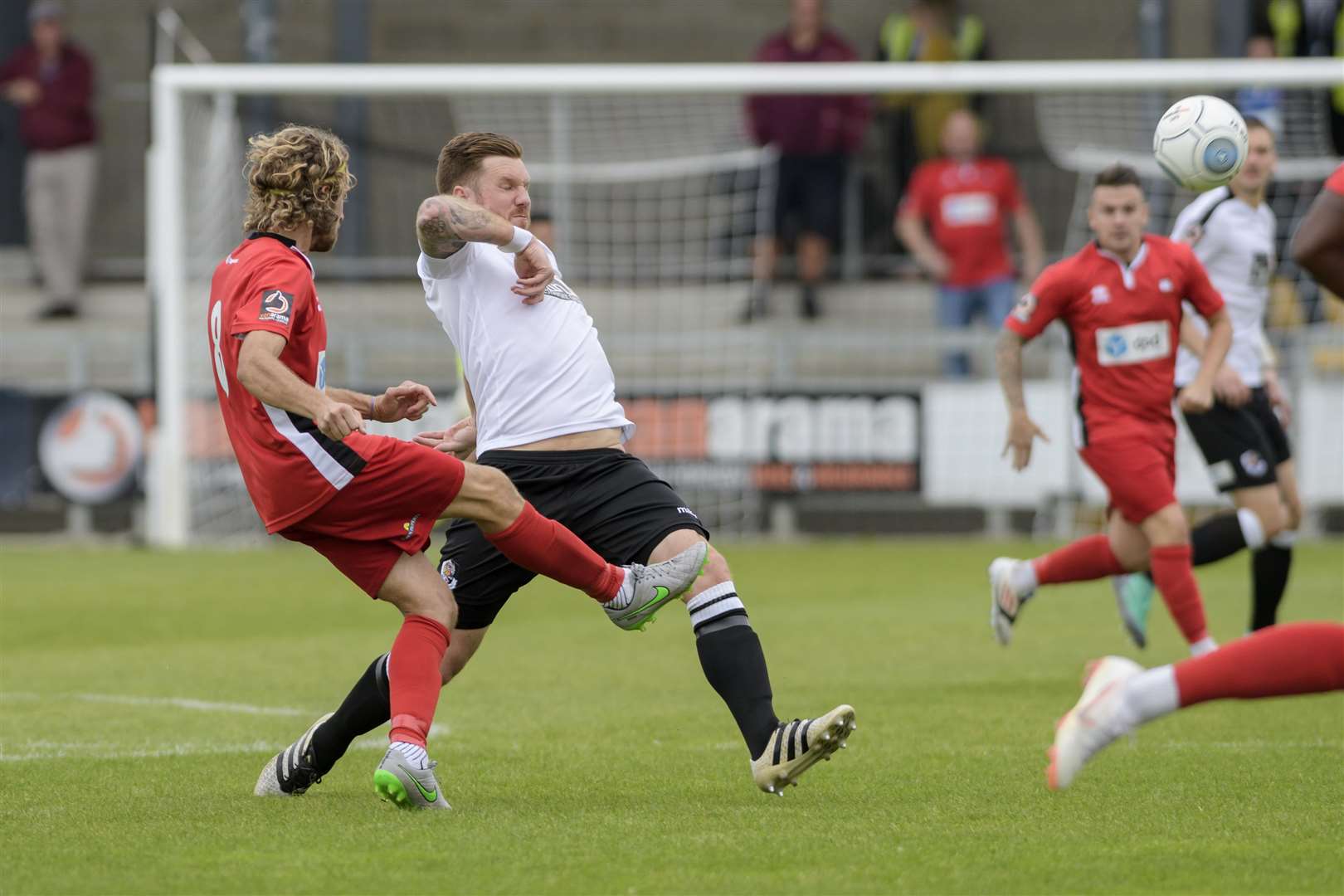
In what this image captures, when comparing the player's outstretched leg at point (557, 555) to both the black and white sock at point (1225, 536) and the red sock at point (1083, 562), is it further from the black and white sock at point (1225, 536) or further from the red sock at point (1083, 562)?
the black and white sock at point (1225, 536)

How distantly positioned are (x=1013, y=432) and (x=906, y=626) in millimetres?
2532

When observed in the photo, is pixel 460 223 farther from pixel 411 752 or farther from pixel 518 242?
pixel 411 752

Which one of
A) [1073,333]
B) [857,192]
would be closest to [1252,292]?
[1073,333]

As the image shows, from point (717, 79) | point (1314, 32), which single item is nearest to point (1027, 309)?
point (717, 79)

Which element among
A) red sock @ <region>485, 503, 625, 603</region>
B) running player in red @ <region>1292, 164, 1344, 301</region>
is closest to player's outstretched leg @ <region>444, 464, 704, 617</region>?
red sock @ <region>485, 503, 625, 603</region>

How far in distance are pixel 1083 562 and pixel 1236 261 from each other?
6.43 ft

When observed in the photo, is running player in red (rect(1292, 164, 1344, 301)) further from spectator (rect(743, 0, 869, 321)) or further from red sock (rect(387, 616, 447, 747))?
spectator (rect(743, 0, 869, 321))

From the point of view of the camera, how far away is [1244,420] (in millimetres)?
9125

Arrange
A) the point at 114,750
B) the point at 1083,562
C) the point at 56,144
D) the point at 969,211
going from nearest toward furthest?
the point at 114,750
the point at 1083,562
the point at 969,211
the point at 56,144

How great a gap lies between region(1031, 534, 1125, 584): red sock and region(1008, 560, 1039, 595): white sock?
0.18 ft

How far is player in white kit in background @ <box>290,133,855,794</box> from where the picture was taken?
5.43 metres

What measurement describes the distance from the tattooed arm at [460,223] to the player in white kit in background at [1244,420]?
14.9ft

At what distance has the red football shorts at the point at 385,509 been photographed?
201 inches

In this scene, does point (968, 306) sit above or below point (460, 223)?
below
